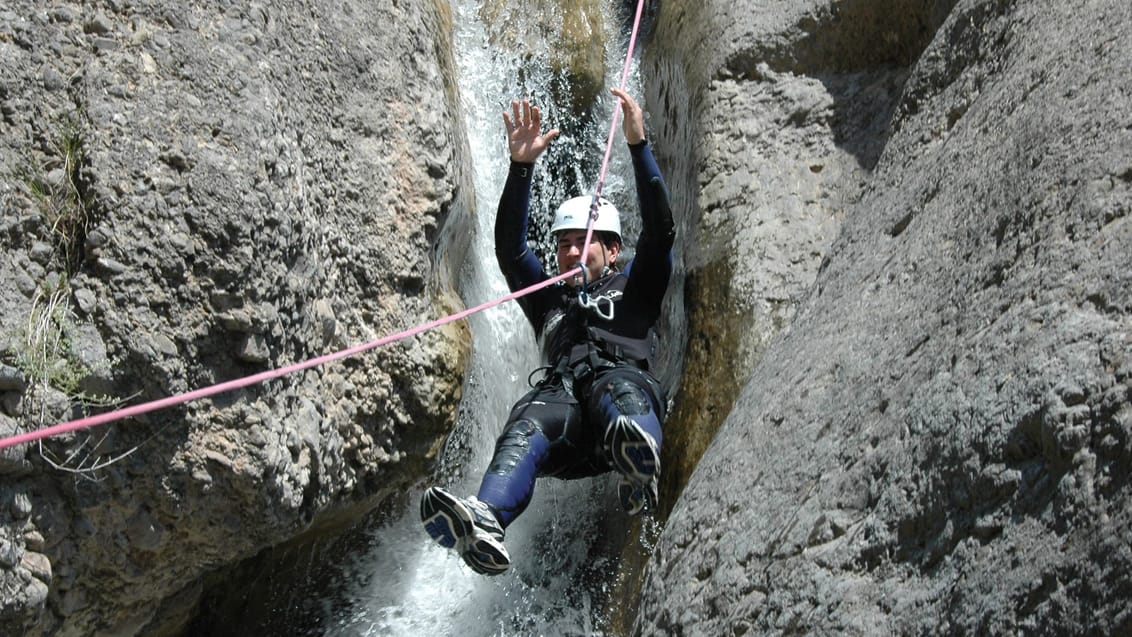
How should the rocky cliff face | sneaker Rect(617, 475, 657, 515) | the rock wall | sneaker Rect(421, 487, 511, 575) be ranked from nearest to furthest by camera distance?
the rocky cliff face
the rock wall
sneaker Rect(421, 487, 511, 575)
sneaker Rect(617, 475, 657, 515)

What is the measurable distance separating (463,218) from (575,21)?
260cm

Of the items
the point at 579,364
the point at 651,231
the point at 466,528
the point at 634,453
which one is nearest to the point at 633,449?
the point at 634,453

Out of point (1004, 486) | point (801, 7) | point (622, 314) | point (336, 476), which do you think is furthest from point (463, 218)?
point (1004, 486)

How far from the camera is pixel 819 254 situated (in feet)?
17.7

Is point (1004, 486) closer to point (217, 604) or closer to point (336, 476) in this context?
point (336, 476)

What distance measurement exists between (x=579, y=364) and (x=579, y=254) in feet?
2.54

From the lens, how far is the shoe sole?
4.26 meters

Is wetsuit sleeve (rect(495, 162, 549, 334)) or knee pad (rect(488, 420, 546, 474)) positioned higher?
wetsuit sleeve (rect(495, 162, 549, 334))

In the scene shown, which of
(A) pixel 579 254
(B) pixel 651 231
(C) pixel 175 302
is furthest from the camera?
(A) pixel 579 254

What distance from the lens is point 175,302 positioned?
390 cm

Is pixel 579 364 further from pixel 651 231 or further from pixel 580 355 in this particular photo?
pixel 651 231

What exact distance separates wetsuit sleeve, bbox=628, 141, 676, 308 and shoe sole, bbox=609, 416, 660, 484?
3.66ft

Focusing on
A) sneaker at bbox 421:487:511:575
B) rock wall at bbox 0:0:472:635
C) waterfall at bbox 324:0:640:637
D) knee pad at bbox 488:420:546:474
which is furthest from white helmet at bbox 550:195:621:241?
sneaker at bbox 421:487:511:575

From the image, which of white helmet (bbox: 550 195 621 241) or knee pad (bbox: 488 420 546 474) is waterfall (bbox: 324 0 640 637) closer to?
white helmet (bbox: 550 195 621 241)
